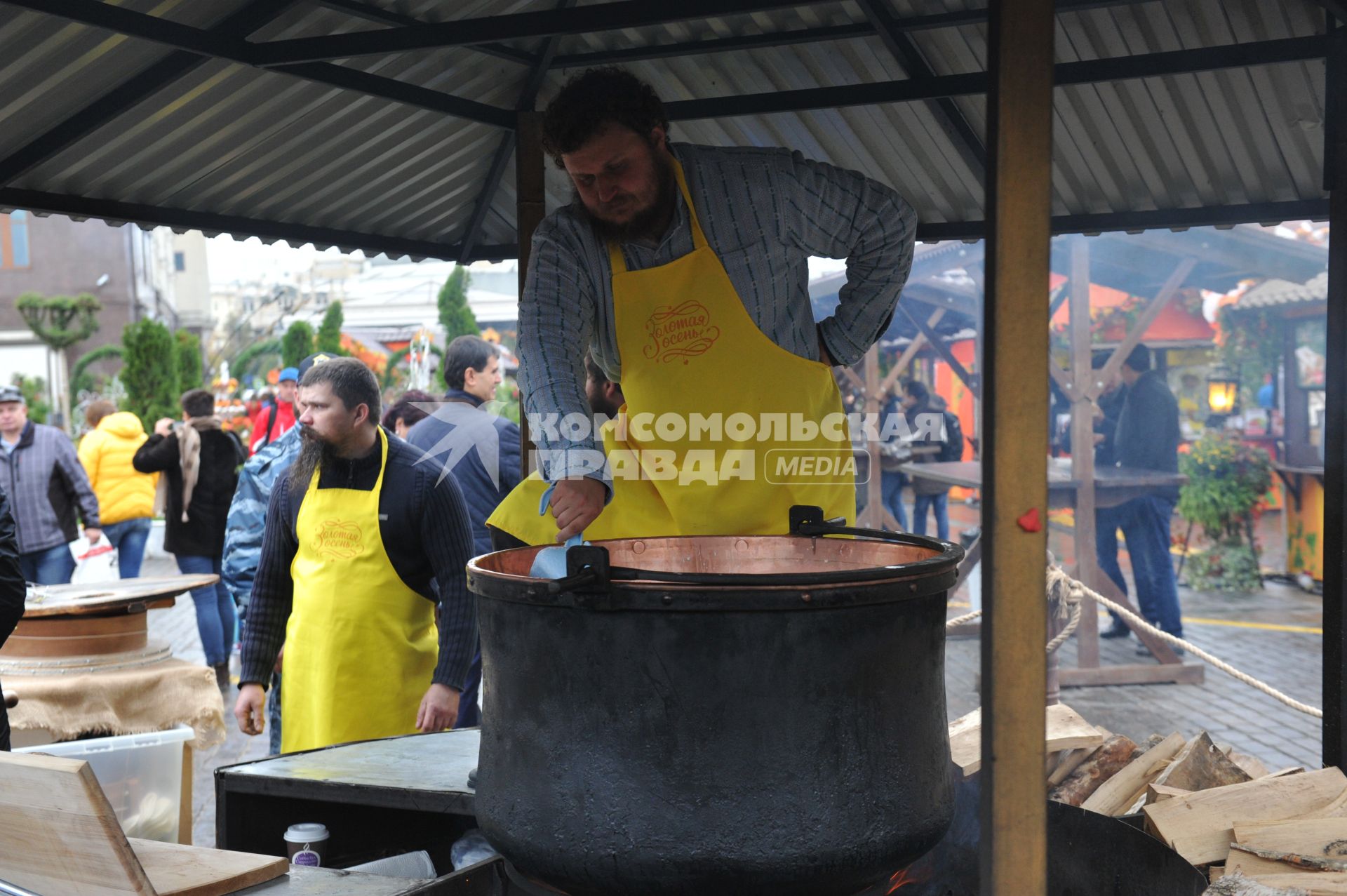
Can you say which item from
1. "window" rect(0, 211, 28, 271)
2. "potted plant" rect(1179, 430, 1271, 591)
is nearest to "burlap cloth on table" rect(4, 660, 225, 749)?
"potted plant" rect(1179, 430, 1271, 591)

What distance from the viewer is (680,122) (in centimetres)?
412

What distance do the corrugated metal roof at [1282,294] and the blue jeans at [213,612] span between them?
30.9 ft

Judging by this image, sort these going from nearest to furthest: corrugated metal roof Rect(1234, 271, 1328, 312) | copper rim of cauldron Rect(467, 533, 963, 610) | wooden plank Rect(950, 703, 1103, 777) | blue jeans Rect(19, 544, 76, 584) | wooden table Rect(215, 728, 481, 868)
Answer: copper rim of cauldron Rect(467, 533, 963, 610)
wooden table Rect(215, 728, 481, 868)
wooden plank Rect(950, 703, 1103, 777)
blue jeans Rect(19, 544, 76, 584)
corrugated metal roof Rect(1234, 271, 1328, 312)

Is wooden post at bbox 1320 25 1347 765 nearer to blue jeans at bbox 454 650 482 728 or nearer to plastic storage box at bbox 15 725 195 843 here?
blue jeans at bbox 454 650 482 728

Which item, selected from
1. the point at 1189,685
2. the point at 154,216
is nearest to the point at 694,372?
the point at 154,216

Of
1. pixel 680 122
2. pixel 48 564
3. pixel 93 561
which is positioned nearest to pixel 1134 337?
pixel 680 122

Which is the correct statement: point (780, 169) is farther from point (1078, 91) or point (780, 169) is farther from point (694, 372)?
point (1078, 91)

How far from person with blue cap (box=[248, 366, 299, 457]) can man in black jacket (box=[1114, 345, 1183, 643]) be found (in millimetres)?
5333

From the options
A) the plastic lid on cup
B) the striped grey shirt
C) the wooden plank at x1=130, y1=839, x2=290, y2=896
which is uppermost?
the striped grey shirt

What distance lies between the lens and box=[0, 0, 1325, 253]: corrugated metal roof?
3.34 metres

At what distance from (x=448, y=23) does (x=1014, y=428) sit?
2.19 metres

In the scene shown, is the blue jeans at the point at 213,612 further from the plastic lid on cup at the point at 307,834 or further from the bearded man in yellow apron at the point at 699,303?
the bearded man in yellow apron at the point at 699,303

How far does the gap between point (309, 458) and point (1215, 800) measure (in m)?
2.74

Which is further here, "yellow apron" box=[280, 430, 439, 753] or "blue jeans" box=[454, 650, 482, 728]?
"blue jeans" box=[454, 650, 482, 728]
